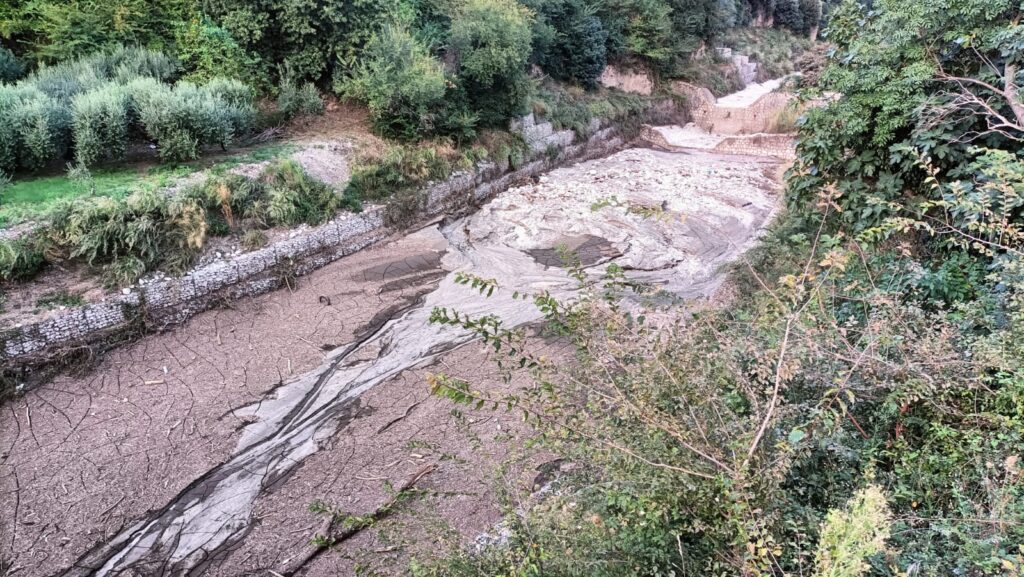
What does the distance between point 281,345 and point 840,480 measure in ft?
21.7

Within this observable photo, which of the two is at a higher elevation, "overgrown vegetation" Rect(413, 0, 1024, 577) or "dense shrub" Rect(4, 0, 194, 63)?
"dense shrub" Rect(4, 0, 194, 63)

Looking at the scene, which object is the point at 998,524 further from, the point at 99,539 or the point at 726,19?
the point at 726,19

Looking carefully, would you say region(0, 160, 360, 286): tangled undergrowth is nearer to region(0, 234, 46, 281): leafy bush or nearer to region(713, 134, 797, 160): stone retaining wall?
region(0, 234, 46, 281): leafy bush

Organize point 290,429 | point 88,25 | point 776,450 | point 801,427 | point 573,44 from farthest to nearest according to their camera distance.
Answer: point 573,44, point 88,25, point 290,429, point 801,427, point 776,450

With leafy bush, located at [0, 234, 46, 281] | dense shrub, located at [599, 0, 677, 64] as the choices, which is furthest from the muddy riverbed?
dense shrub, located at [599, 0, 677, 64]

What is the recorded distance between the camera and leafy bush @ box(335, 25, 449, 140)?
11.0 metres

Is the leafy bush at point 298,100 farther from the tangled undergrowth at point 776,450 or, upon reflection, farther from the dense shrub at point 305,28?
the tangled undergrowth at point 776,450

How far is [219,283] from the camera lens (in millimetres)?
8070

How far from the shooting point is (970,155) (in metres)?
4.57

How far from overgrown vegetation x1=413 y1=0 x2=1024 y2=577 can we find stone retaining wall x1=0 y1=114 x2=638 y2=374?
6.50 meters

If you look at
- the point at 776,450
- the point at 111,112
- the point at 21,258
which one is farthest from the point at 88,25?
the point at 776,450

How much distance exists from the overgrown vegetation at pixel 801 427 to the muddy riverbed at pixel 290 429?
1.60ft

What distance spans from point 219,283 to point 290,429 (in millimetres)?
3241

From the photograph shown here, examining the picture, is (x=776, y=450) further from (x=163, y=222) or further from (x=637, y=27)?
(x=637, y=27)
